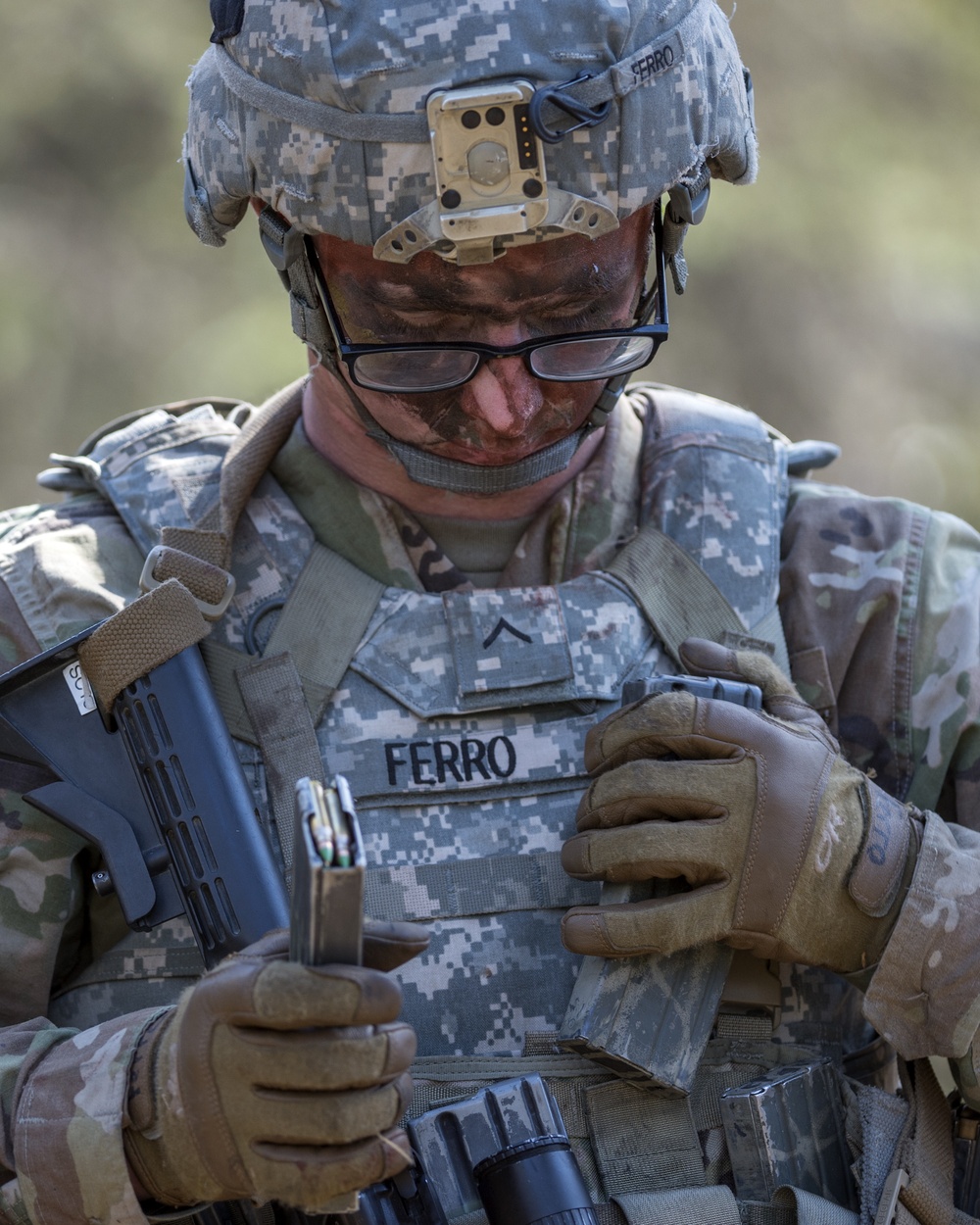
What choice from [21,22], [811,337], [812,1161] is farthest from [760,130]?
[812,1161]

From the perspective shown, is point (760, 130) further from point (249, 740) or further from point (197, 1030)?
point (197, 1030)

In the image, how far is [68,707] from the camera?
9.17ft

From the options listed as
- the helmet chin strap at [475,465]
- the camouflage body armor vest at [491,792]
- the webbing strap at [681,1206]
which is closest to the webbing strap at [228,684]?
the camouflage body armor vest at [491,792]

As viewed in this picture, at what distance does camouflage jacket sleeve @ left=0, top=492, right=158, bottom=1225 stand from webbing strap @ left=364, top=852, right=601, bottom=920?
50 centimetres

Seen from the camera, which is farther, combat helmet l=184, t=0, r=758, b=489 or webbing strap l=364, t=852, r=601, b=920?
webbing strap l=364, t=852, r=601, b=920

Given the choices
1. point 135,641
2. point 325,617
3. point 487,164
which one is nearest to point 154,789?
point 135,641

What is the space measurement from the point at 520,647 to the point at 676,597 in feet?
1.05

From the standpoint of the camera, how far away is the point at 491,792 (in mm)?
2992

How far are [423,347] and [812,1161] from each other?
1.52 meters

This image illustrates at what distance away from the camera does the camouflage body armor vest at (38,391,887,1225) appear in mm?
2857

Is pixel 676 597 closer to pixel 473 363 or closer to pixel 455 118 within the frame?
pixel 473 363

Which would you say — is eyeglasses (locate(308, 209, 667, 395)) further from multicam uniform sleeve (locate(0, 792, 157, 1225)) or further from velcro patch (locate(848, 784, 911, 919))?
multicam uniform sleeve (locate(0, 792, 157, 1225))

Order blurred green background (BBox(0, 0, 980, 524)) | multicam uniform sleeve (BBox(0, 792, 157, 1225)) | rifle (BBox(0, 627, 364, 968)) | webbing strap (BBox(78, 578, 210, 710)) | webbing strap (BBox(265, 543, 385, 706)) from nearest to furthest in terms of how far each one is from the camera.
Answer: multicam uniform sleeve (BBox(0, 792, 157, 1225))
rifle (BBox(0, 627, 364, 968))
webbing strap (BBox(78, 578, 210, 710))
webbing strap (BBox(265, 543, 385, 706))
blurred green background (BBox(0, 0, 980, 524))

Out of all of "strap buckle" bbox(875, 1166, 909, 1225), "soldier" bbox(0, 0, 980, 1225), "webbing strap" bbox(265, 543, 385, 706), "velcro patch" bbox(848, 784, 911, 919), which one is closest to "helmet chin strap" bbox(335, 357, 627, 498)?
"soldier" bbox(0, 0, 980, 1225)
